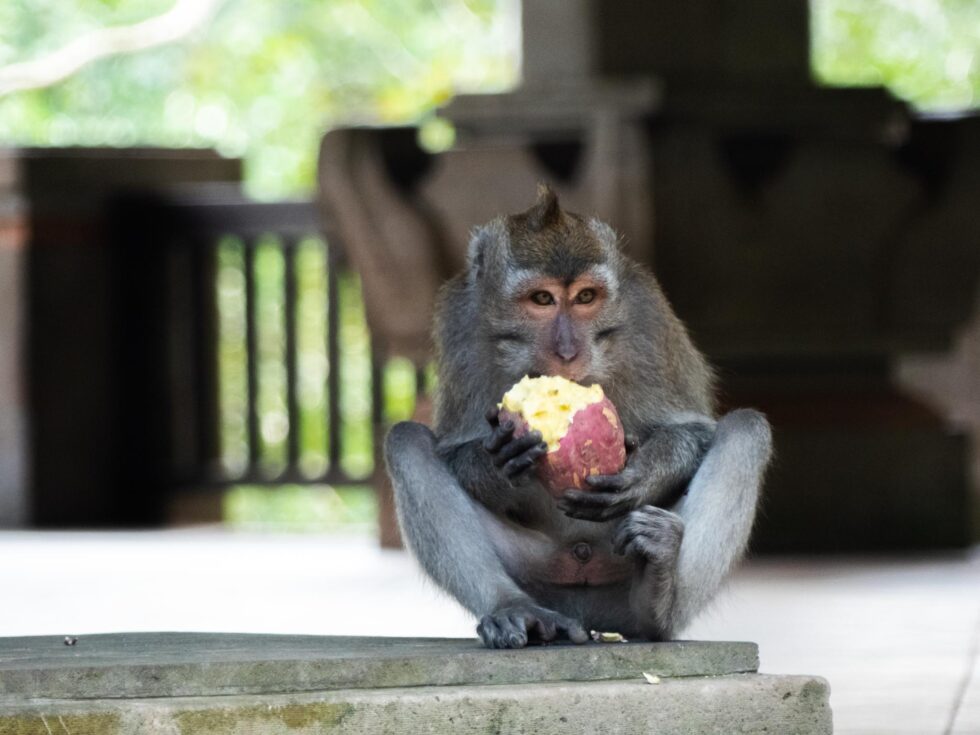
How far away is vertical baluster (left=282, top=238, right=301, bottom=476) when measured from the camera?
10.8 metres

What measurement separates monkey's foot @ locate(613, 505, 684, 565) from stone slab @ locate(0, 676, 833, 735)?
1.24 ft

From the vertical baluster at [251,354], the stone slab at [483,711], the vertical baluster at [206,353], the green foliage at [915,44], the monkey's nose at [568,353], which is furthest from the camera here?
the green foliage at [915,44]

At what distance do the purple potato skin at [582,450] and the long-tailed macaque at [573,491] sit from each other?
0.03 m

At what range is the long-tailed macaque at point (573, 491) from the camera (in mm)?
3914

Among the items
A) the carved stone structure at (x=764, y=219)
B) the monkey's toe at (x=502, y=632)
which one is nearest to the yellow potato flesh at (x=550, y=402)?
the monkey's toe at (x=502, y=632)

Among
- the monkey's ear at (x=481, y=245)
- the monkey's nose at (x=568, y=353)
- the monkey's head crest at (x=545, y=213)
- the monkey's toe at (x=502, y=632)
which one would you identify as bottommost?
the monkey's toe at (x=502, y=632)

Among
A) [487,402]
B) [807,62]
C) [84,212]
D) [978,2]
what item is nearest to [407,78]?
[978,2]

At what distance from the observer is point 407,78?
2369cm

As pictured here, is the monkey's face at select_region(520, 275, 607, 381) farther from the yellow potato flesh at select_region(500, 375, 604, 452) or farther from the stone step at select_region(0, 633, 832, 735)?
the stone step at select_region(0, 633, 832, 735)

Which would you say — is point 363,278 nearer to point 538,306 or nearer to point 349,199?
point 349,199

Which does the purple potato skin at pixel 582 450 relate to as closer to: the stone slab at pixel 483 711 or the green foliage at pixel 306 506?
the stone slab at pixel 483 711

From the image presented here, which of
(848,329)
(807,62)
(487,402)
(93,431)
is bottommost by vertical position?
(93,431)

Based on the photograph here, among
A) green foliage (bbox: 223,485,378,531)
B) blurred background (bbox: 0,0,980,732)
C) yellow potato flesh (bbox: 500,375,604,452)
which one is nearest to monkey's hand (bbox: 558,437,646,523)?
yellow potato flesh (bbox: 500,375,604,452)

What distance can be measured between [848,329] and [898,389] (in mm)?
436
